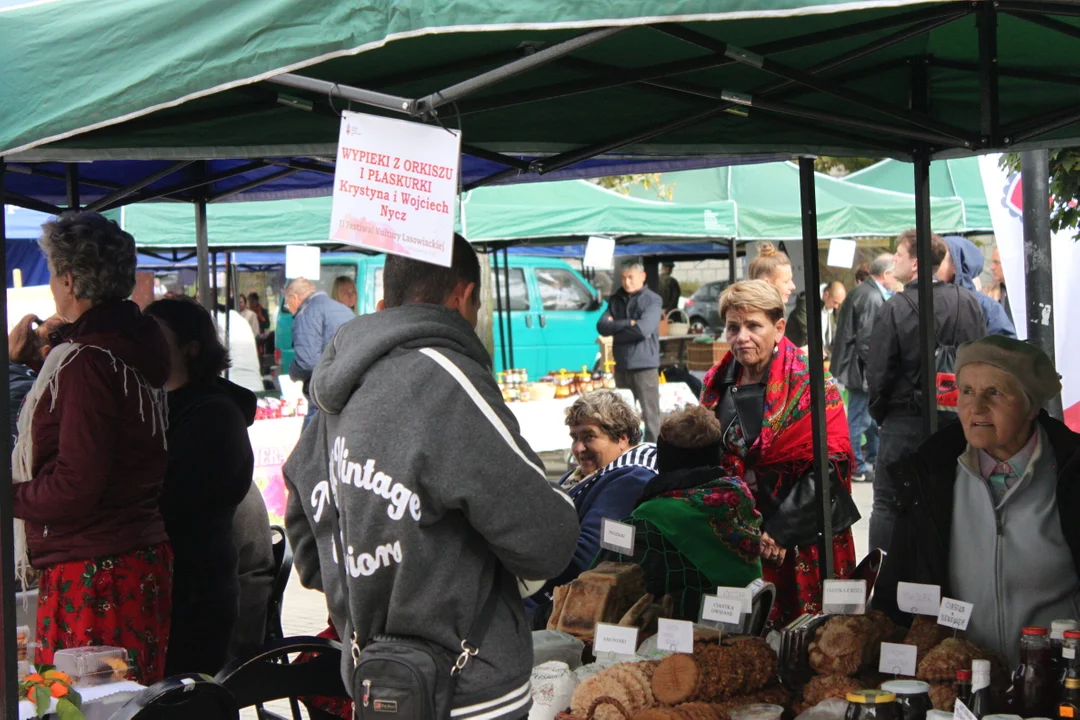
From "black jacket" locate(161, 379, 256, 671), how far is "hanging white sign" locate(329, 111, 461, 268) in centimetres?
166

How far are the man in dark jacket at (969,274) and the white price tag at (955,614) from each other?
3989 millimetres

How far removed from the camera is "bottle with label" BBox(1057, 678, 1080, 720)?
230 cm

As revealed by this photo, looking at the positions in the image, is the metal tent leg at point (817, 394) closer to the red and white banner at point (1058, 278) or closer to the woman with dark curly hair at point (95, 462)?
the red and white banner at point (1058, 278)

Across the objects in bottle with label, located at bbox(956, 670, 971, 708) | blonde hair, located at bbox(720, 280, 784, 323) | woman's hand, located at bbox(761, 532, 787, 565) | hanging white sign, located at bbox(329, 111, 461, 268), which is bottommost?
bottle with label, located at bbox(956, 670, 971, 708)

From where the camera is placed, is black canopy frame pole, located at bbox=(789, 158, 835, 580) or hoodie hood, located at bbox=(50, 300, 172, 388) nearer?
hoodie hood, located at bbox=(50, 300, 172, 388)

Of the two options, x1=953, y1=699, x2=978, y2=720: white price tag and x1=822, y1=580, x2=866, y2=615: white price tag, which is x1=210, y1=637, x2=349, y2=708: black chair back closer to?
x1=822, y1=580, x2=866, y2=615: white price tag

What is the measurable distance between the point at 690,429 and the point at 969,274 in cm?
398

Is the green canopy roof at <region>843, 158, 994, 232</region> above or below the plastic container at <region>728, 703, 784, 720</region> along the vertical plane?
above

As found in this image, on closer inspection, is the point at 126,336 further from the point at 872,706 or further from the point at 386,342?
the point at 872,706

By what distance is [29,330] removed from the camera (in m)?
5.45

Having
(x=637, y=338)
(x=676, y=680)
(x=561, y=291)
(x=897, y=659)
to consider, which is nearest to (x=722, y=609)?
(x=676, y=680)

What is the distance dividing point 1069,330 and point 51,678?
4627mm

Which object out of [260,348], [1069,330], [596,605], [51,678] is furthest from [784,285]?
[260,348]

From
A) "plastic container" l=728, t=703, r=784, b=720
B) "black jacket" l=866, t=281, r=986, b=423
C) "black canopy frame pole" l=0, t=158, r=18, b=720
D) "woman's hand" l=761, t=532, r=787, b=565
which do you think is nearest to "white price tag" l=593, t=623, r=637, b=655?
"plastic container" l=728, t=703, r=784, b=720
